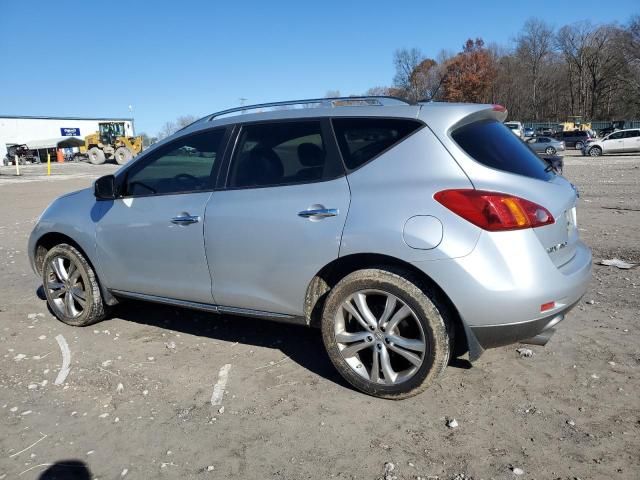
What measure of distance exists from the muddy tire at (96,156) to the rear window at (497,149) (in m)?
46.0

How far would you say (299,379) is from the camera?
3.70 metres

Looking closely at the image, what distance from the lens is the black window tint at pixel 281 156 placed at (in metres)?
3.51

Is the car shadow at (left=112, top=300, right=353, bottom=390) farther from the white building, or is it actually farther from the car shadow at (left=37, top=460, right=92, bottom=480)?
the white building

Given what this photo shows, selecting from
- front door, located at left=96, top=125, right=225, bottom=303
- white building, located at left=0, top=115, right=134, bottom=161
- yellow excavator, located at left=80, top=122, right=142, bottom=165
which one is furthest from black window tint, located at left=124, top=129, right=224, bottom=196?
white building, located at left=0, top=115, right=134, bottom=161

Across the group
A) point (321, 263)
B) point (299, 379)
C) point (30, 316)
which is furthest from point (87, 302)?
point (321, 263)

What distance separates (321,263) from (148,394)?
1.48 metres

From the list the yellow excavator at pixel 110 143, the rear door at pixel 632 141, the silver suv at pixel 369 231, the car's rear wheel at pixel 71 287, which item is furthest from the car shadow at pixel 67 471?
the yellow excavator at pixel 110 143

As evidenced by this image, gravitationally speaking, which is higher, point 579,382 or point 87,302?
point 87,302

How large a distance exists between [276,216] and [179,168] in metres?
1.16

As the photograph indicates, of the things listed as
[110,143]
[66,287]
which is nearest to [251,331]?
[66,287]

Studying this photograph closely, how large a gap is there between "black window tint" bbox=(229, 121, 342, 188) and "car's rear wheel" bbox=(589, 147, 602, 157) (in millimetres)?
34550

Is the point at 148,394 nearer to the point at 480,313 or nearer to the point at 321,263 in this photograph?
the point at 321,263

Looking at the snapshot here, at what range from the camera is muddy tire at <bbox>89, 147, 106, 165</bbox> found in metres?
44.6

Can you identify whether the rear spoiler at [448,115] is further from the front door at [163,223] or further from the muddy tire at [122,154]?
the muddy tire at [122,154]
